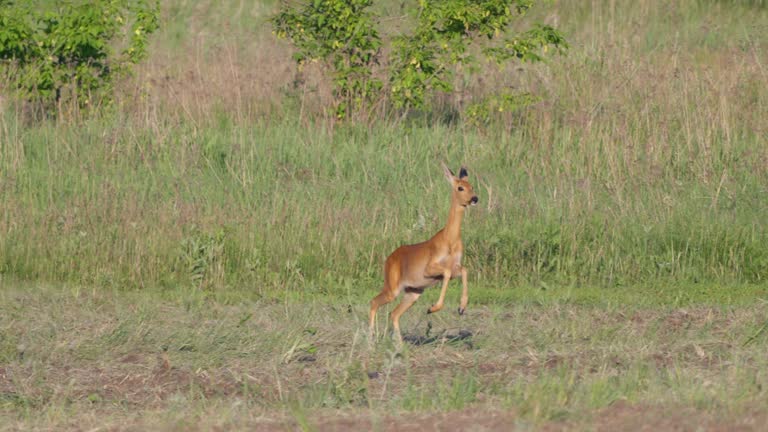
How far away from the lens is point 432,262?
768 centimetres

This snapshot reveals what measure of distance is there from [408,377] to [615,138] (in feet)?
26.1

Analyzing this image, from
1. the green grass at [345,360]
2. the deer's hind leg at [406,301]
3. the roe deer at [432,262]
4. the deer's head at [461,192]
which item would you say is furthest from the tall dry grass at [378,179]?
the deer's head at [461,192]

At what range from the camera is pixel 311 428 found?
229 inches

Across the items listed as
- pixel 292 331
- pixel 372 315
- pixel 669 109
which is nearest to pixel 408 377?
pixel 372 315

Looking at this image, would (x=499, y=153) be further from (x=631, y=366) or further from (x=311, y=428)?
(x=311, y=428)

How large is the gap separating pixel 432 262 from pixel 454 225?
31cm

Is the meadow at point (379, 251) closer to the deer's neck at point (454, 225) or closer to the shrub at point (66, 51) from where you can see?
the shrub at point (66, 51)

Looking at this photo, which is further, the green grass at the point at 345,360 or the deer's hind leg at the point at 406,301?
the deer's hind leg at the point at 406,301

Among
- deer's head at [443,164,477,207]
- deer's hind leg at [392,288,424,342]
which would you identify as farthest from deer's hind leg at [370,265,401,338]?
deer's head at [443,164,477,207]

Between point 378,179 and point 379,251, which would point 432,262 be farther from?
point 378,179

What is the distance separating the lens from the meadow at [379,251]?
671 centimetres

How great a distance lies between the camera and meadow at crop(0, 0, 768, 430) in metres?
6.71

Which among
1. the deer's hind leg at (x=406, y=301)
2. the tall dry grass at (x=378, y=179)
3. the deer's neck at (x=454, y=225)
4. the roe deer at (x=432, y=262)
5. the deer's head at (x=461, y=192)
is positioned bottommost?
the tall dry grass at (x=378, y=179)

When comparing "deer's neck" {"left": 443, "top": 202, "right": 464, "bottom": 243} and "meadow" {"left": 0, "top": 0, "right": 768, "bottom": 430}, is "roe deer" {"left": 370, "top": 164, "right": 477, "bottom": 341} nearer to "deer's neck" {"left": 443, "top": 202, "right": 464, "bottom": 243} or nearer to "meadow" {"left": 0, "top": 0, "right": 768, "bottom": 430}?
"deer's neck" {"left": 443, "top": 202, "right": 464, "bottom": 243}
